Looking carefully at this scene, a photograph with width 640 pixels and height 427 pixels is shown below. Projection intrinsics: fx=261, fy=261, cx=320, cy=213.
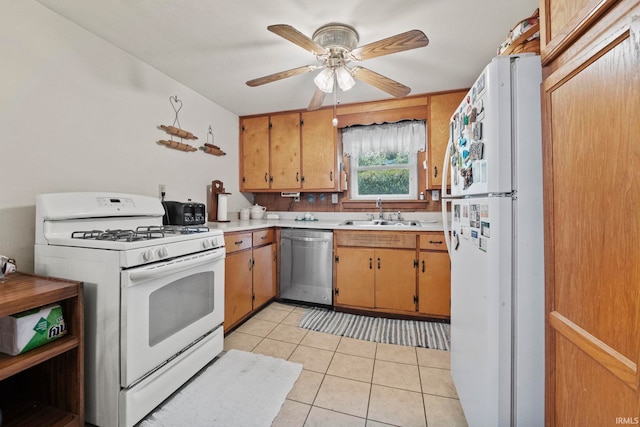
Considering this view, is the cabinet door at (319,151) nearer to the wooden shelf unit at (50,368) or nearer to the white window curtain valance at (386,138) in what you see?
the white window curtain valance at (386,138)

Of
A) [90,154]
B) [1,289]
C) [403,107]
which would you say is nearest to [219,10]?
[90,154]

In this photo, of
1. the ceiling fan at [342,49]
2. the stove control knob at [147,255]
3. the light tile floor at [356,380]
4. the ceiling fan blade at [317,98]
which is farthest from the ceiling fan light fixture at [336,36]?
the light tile floor at [356,380]

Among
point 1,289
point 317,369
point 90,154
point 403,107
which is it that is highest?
point 403,107

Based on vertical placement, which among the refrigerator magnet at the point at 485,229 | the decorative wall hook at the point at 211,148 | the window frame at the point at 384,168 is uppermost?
the decorative wall hook at the point at 211,148

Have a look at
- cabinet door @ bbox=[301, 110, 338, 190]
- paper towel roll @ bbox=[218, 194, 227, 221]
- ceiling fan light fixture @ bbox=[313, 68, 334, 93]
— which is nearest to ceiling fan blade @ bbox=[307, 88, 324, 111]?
→ ceiling fan light fixture @ bbox=[313, 68, 334, 93]

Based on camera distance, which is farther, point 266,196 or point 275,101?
point 266,196

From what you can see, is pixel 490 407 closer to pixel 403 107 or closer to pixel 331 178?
pixel 331 178

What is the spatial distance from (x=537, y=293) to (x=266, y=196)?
317 cm

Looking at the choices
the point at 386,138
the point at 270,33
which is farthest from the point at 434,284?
the point at 270,33

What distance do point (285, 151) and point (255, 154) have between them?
1.39 ft

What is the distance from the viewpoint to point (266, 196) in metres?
3.64

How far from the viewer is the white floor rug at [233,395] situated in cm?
133

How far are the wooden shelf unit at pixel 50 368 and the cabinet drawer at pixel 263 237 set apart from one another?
57.4 inches

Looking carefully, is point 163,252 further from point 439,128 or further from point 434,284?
point 439,128
